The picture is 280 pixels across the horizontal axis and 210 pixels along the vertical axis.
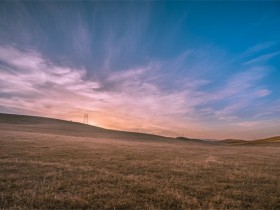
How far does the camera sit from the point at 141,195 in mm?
8688

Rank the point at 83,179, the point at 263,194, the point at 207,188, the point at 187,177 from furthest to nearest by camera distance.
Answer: the point at 187,177 < the point at 83,179 < the point at 207,188 < the point at 263,194

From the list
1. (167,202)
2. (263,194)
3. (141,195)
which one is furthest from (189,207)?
(263,194)

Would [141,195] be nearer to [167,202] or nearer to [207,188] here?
[167,202]

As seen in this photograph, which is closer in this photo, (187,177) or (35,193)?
(35,193)

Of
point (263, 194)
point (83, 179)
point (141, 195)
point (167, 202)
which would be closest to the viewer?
point (167, 202)

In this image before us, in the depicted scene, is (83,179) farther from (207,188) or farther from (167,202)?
(207,188)

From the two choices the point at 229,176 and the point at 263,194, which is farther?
the point at 229,176

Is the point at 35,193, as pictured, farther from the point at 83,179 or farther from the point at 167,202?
the point at 167,202

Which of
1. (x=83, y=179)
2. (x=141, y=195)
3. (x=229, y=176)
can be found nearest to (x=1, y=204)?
A: (x=83, y=179)

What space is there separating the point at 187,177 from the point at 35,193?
835 centimetres

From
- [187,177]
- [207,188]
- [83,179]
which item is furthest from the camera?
[187,177]

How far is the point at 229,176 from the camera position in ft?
42.8

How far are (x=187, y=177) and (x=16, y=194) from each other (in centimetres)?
903

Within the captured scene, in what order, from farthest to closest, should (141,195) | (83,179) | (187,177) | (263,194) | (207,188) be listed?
(187,177) < (83,179) < (207,188) < (263,194) < (141,195)
